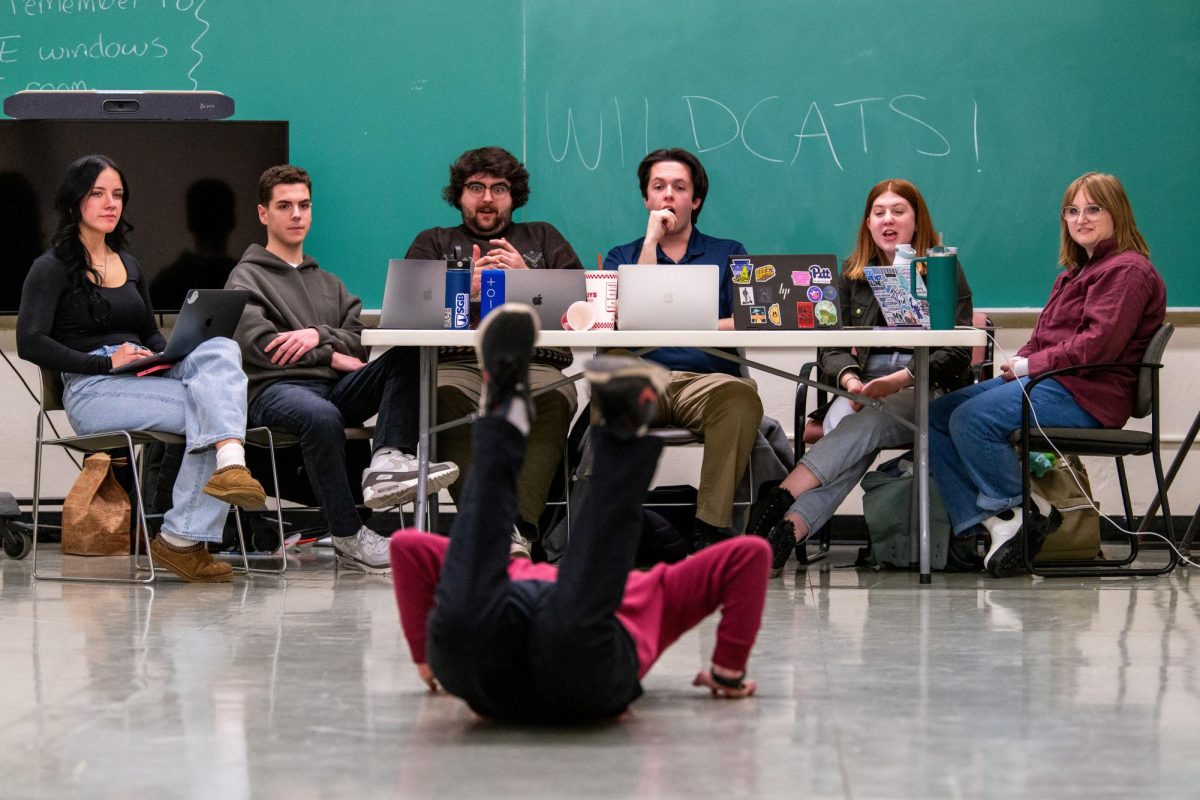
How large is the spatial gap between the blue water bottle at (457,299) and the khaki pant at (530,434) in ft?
1.08

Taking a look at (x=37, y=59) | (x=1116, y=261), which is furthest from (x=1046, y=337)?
(x=37, y=59)

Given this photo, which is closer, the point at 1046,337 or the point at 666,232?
the point at 1046,337

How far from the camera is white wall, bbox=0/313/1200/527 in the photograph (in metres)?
5.13

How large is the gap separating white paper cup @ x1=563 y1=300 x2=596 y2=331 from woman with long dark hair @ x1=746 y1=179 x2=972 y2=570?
2.26 feet

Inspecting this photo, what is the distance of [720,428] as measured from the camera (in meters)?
4.09

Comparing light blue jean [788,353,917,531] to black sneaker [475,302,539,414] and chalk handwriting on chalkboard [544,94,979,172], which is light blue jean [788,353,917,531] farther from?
black sneaker [475,302,539,414]

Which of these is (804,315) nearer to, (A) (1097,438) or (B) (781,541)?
(B) (781,541)

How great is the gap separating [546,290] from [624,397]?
2.01 meters

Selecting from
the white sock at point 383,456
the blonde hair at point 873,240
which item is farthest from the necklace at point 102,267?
the blonde hair at point 873,240

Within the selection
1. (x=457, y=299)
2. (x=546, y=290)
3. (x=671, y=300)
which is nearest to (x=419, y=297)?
(x=457, y=299)

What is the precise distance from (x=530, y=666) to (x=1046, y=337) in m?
2.70

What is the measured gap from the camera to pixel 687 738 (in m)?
2.08

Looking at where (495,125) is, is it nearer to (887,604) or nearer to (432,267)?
(432,267)

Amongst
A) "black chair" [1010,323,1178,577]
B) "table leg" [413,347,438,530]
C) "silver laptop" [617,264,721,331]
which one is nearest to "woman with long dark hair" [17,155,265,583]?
"table leg" [413,347,438,530]
